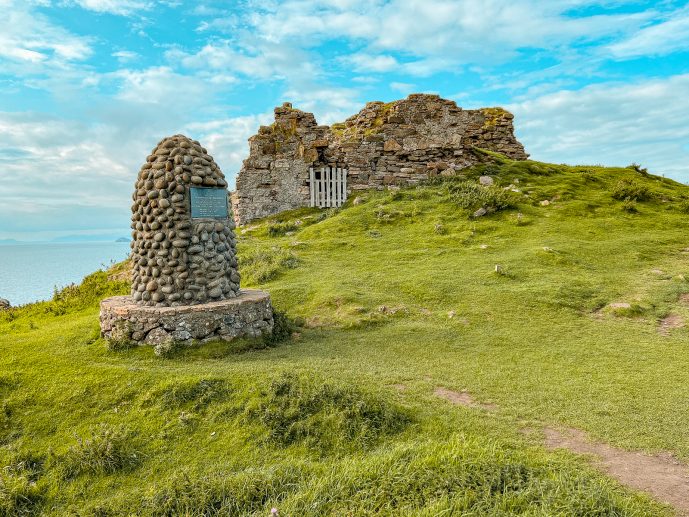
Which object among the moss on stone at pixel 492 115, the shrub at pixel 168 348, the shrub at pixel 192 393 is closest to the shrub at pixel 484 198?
the moss on stone at pixel 492 115

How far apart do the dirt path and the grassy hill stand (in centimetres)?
16

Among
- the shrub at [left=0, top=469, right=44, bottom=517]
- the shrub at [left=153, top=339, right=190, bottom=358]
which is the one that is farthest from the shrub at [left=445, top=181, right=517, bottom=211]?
the shrub at [left=0, top=469, right=44, bottom=517]

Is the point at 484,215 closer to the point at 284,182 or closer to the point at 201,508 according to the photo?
the point at 284,182

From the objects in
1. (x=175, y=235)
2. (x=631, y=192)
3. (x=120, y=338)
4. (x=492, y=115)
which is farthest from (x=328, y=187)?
(x=120, y=338)

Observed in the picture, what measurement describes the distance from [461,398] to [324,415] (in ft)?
6.76

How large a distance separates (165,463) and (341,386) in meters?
2.30

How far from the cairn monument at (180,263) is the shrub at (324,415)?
2801 mm

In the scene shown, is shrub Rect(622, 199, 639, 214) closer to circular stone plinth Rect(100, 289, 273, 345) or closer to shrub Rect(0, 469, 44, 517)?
circular stone plinth Rect(100, 289, 273, 345)

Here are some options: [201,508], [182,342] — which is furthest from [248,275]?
[201,508]

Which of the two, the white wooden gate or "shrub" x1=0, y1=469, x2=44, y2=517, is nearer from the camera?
"shrub" x1=0, y1=469, x2=44, y2=517

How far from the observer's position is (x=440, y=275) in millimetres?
12594

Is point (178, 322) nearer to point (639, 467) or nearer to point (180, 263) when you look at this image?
point (180, 263)

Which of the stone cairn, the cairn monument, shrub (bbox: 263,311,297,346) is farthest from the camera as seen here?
shrub (bbox: 263,311,297,346)

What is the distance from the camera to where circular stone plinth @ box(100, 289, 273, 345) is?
8406 millimetres
